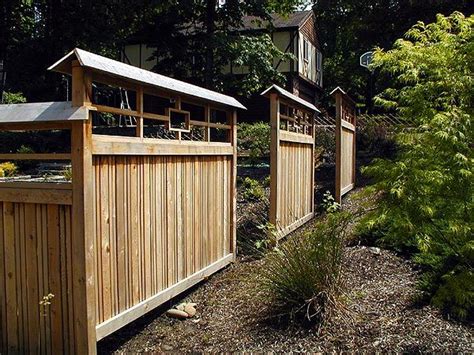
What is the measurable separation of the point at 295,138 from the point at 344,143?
2141 mm

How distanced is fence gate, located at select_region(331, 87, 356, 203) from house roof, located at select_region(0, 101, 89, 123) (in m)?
5.22

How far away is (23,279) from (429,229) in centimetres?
288

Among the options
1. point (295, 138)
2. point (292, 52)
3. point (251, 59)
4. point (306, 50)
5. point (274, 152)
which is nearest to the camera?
point (274, 152)

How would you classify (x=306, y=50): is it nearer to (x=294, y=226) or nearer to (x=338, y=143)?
(x=338, y=143)

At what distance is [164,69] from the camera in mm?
14617

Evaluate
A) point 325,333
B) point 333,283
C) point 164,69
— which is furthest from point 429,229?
point 164,69

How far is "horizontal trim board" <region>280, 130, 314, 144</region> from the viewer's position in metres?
5.89

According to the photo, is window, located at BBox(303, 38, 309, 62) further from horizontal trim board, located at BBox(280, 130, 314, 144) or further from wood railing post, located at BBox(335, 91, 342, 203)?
horizontal trim board, located at BBox(280, 130, 314, 144)

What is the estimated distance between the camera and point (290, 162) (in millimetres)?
6250

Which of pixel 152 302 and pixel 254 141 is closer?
pixel 152 302

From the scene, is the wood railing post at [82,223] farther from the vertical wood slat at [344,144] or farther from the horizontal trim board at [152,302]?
the vertical wood slat at [344,144]

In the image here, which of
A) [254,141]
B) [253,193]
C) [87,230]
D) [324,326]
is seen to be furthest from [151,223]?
[254,141]

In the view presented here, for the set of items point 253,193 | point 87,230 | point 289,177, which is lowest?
point 253,193

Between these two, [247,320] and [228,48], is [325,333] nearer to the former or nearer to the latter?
[247,320]
